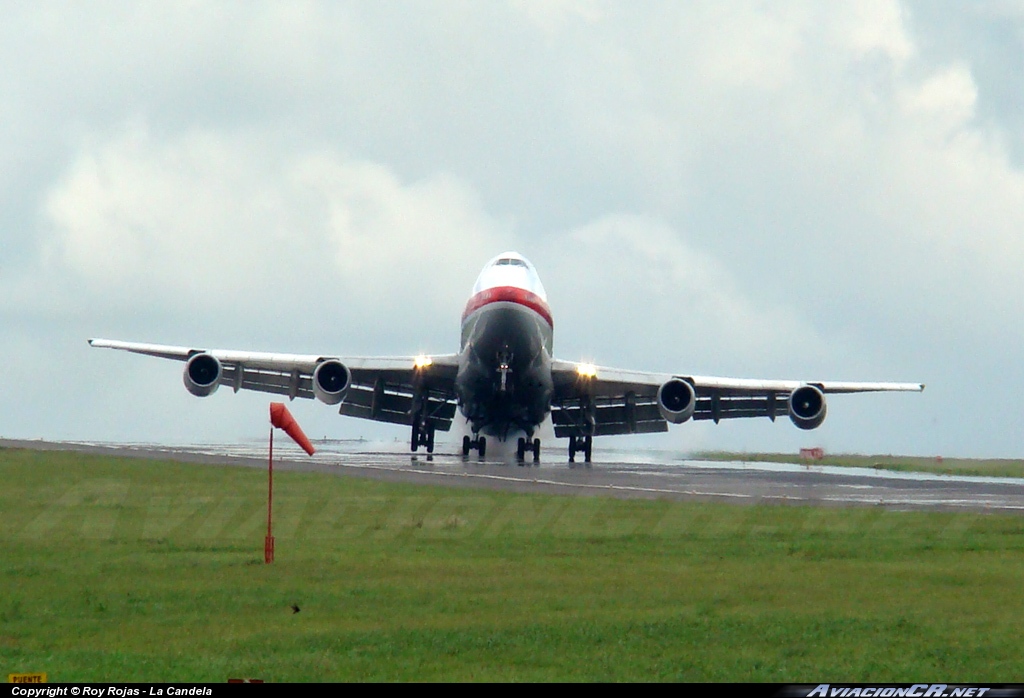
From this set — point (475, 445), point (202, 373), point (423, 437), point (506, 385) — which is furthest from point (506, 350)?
point (202, 373)

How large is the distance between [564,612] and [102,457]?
2370 cm

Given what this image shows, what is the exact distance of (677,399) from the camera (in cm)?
4341

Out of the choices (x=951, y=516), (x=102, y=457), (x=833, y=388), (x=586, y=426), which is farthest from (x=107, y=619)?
(x=833, y=388)

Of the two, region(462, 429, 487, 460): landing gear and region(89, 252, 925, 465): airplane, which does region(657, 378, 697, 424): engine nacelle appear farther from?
region(462, 429, 487, 460): landing gear

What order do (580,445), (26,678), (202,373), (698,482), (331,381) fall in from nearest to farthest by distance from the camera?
(26,678) → (698,482) → (331,381) → (202,373) → (580,445)

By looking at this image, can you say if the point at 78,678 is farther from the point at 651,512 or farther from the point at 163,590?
the point at 651,512

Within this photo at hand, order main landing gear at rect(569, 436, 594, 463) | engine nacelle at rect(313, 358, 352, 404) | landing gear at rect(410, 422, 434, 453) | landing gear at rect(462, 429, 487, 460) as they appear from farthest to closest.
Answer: landing gear at rect(410, 422, 434, 453)
main landing gear at rect(569, 436, 594, 463)
landing gear at rect(462, 429, 487, 460)
engine nacelle at rect(313, 358, 352, 404)

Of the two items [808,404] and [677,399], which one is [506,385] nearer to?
[677,399]

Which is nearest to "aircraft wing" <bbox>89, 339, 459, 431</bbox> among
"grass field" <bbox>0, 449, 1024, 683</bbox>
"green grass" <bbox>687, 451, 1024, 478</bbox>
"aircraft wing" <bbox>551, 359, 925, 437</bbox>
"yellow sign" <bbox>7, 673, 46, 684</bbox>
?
"aircraft wing" <bbox>551, 359, 925, 437</bbox>

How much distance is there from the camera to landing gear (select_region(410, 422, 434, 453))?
47.3m

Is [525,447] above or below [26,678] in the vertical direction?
above

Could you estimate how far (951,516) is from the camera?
67.8ft

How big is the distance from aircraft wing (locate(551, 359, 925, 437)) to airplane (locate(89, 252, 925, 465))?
0.04 meters

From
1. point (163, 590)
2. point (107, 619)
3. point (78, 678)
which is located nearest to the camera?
point (78, 678)
